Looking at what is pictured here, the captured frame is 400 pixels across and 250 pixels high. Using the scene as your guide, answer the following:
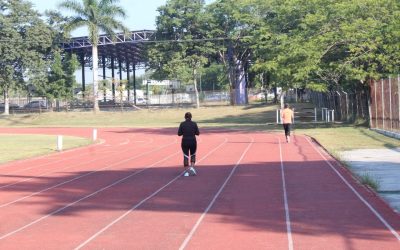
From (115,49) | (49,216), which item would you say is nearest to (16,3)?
(115,49)

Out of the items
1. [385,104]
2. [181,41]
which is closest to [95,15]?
[181,41]

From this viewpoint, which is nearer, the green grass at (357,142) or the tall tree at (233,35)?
the green grass at (357,142)

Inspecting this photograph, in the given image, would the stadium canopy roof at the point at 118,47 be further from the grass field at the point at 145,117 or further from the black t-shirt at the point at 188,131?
the black t-shirt at the point at 188,131

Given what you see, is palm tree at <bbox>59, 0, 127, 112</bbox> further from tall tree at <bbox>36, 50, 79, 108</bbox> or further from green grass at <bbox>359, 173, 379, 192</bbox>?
green grass at <bbox>359, 173, 379, 192</bbox>

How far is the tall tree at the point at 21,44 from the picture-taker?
70.9 m

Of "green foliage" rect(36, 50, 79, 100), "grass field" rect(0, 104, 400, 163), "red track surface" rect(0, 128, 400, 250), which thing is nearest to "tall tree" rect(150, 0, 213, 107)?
"grass field" rect(0, 104, 400, 163)

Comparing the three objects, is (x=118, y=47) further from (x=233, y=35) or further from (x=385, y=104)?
(x=385, y=104)

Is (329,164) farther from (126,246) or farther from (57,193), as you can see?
(126,246)

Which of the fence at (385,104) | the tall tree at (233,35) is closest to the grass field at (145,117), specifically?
the tall tree at (233,35)

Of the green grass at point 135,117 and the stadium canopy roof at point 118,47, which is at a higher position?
the stadium canopy roof at point 118,47

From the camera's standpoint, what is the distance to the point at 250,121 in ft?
181

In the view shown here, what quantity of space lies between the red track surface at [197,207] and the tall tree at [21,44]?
52.7 m

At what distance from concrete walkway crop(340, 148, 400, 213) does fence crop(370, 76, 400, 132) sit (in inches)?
267

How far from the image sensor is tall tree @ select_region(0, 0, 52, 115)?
233 ft
